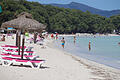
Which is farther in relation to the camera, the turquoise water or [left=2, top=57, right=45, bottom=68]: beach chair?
the turquoise water

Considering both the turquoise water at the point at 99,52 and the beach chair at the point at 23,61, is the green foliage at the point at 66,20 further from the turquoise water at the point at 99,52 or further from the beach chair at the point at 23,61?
the beach chair at the point at 23,61

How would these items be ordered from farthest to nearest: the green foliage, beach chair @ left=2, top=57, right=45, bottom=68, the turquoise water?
the green foliage < the turquoise water < beach chair @ left=2, top=57, right=45, bottom=68

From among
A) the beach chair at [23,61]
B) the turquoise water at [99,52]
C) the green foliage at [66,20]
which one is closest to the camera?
the beach chair at [23,61]

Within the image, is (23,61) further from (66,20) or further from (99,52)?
(66,20)

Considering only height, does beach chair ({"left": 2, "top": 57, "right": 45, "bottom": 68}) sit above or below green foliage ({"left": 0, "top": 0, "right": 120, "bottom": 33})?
below

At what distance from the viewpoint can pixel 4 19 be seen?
56469 mm

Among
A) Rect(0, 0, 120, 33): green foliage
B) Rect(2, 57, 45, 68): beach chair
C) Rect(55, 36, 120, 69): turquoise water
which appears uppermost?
Rect(0, 0, 120, 33): green foliage

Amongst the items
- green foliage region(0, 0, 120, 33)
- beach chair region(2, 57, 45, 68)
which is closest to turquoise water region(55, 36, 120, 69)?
beach chair region(2, 57, 45, 68)

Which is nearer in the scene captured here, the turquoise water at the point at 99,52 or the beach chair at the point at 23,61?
the beach chair at the point at 23,61

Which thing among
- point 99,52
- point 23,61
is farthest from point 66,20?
point 23,61

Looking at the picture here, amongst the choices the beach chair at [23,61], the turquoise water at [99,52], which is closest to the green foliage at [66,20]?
the turquoise water at [99,52]

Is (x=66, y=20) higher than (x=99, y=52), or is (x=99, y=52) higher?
(x=66, y=20)

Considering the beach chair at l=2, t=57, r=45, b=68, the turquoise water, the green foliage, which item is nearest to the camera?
the beach chair at l=2, t=57, r=45, b=68

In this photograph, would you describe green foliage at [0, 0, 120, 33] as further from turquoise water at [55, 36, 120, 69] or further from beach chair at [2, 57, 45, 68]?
beach chair at [2, 57, 45, 68]
